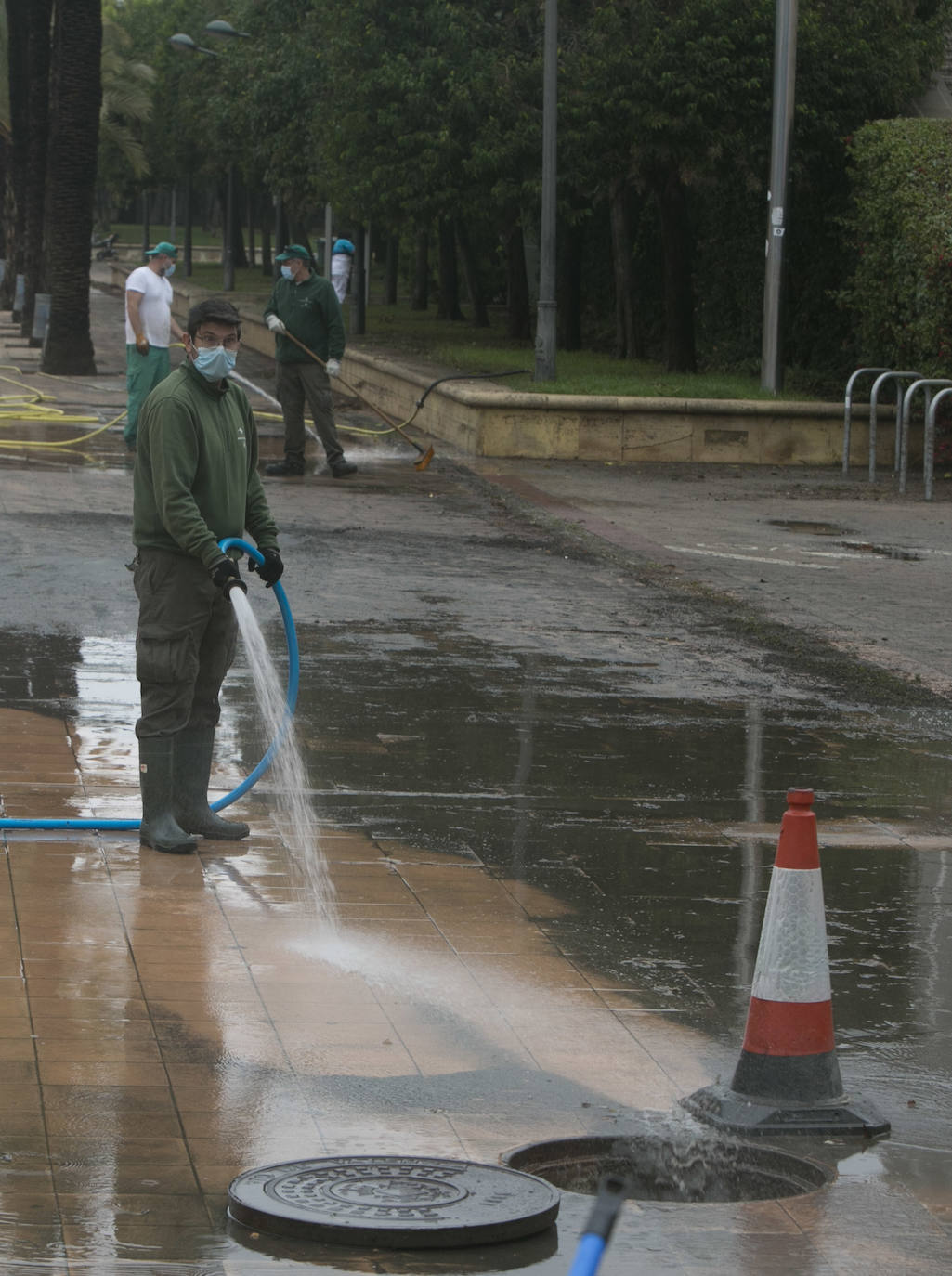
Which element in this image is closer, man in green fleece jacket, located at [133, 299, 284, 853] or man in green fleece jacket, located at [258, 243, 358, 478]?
man in green fleece jacket, located at [133, 299, 284, 853]

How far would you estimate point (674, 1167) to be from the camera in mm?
4285

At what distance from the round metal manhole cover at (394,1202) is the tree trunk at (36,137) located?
103 ft

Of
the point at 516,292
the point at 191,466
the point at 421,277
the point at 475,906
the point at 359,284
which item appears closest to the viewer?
the point at 475,906

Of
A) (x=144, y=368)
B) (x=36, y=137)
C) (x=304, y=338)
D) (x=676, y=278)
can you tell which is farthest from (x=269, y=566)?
(x=36, y=137)

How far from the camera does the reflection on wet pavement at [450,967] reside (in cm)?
394

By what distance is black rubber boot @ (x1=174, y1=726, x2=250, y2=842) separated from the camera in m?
6.72

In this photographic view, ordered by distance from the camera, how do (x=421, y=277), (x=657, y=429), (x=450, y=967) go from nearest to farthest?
(x=450, y=967) < (x=657, y=429) < (x=421, y=277)

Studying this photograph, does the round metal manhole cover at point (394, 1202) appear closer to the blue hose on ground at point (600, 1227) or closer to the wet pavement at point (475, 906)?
the wet pavement at point (475, 906)

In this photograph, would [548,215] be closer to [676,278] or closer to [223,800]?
[676,278]

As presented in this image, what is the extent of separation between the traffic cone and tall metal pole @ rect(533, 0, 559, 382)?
673 inches

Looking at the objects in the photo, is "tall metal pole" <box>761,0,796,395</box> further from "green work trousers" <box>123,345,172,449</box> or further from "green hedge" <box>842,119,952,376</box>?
"green work trousers" <box>123,345,172,449</box>

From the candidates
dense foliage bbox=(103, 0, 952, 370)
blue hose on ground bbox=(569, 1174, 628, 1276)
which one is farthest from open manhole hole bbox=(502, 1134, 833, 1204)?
dense foliage bbox=(103, 0, 952, 370)

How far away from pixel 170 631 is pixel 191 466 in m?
0.54

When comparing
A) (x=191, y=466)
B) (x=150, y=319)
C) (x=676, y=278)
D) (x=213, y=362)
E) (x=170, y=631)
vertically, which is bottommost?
(x=170, y=631)
